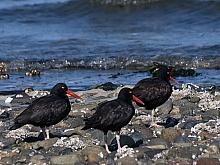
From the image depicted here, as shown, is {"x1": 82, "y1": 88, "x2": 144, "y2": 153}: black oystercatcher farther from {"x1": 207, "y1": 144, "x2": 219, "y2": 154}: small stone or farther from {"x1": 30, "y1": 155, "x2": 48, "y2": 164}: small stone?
{"x1": 207, "y1": 144, "x2": 219, "y2": 154}: small stone

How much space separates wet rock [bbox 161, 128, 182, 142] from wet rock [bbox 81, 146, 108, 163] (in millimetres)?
903

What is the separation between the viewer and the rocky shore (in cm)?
776

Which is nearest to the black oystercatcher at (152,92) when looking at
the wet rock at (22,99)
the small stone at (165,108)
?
the small stone at (165,108)

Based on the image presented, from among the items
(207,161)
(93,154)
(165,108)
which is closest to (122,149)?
(93,154)

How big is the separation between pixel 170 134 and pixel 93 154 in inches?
45.5

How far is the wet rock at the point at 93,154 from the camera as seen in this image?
781cm

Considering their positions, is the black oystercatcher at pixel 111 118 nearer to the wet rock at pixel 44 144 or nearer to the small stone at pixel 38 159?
the wet rock at pixel 44 144

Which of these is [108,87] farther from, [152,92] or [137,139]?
[137,139]

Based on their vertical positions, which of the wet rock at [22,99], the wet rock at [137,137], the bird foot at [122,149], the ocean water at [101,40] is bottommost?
the ocean water at [101,40]

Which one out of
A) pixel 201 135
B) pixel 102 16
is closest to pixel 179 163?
pixel 201 135

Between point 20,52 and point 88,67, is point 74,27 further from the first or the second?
point 88,67

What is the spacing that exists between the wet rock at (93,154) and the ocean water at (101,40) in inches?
229

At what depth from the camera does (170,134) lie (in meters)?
8.63

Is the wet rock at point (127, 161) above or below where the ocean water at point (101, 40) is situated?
above
